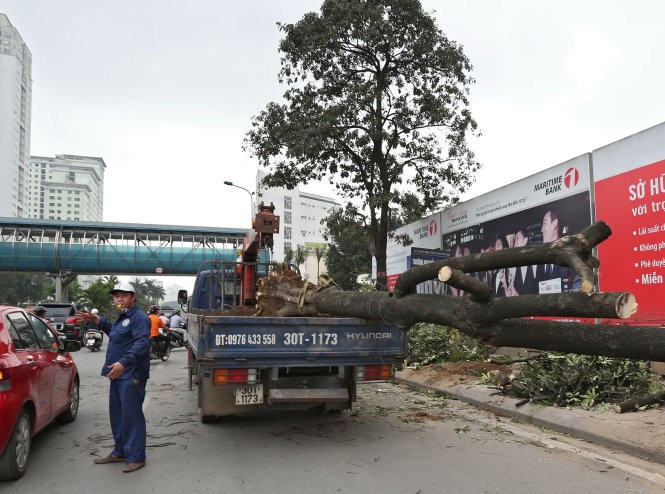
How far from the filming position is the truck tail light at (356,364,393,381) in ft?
20.6

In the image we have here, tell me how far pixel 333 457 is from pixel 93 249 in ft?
144

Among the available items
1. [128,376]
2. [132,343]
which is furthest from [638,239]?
[128,376]

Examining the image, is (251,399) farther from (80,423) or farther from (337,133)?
(337,133)

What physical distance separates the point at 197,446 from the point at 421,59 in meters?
14.5

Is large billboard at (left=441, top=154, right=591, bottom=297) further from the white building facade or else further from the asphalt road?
the white building facade

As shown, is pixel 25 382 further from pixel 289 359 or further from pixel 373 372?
pixel 373 372

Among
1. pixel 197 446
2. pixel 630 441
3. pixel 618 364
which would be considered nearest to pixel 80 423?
pixel 197 446

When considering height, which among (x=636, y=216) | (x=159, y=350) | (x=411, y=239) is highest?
(x=411, y=239)

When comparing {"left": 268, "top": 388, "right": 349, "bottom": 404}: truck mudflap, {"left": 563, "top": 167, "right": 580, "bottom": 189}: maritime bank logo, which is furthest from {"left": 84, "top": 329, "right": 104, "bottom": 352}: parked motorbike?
{"left": 563, "top": 167, "right": 580, "bottom": 189}: maritime bank logo

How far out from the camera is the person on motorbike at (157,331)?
14.3 metres

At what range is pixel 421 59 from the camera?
17.0 metres

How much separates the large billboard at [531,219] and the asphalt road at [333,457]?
6.13 meters

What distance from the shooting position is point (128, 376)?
520 cm

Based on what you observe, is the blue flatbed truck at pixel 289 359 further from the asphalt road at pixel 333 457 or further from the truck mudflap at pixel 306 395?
the asphalt road at pixel 333 457
